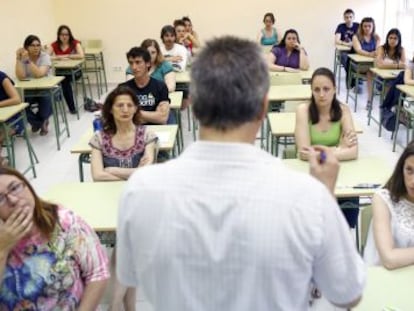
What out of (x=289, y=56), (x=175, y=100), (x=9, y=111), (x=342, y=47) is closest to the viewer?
(x=9, y=111)

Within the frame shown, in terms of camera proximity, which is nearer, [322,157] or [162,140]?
[322,157]

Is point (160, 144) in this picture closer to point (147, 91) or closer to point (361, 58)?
point (147, 91)

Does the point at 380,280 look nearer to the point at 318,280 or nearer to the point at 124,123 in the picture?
the point at 318,280

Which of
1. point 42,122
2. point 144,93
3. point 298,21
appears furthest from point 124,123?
point 298,21

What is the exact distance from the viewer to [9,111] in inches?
178

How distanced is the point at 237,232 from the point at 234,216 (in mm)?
31

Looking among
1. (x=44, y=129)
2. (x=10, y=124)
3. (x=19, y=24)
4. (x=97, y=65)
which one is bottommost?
(x=44, y=129)

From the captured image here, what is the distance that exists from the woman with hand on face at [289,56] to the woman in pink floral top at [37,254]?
16.2 feet

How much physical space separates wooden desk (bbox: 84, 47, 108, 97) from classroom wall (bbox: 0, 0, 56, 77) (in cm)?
79

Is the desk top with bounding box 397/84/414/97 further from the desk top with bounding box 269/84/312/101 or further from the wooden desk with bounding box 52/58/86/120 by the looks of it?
the wooden desk with bounding box 52/58/86/120

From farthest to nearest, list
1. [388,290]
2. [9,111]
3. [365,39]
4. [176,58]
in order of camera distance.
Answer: [365,39] < [176,58] < [9,111] < [388,290]

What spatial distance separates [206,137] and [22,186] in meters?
0.93

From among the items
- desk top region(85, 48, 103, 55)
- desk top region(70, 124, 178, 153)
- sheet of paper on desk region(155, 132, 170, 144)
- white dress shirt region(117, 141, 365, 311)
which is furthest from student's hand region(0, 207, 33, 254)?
desk top region(85, 48, 103, 55)

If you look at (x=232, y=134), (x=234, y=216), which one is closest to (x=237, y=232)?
(x=234, y=216)
